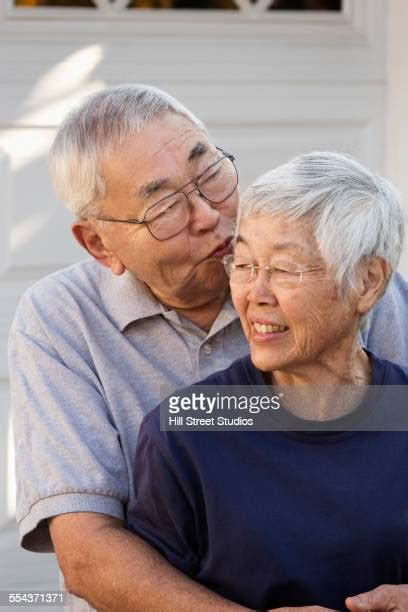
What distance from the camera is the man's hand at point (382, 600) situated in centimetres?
186

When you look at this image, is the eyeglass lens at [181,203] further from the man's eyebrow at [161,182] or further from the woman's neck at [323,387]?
the woman's neck at [323,387]

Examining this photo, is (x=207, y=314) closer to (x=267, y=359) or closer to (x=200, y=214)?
(x=200, y=214)

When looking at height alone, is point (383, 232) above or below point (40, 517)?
above

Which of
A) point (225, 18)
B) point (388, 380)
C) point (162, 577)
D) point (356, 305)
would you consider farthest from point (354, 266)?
point (225, 18)

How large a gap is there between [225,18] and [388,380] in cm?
171

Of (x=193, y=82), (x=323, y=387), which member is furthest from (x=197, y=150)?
(x=193, y=82)

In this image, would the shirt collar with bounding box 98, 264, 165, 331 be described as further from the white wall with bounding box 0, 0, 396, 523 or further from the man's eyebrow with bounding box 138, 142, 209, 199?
the white wall with bounding box 0, 0, 396, 523

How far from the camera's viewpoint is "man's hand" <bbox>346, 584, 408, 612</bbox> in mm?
1857

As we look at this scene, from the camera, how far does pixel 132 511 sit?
2.06 m

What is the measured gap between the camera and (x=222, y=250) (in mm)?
2260

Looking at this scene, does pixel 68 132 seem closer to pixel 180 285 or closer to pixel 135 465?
pixel 180 285

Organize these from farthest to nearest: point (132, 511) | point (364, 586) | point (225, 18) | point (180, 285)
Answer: point (225, 18) < point (180, 285) < point (132, 511) < point (364, 586)

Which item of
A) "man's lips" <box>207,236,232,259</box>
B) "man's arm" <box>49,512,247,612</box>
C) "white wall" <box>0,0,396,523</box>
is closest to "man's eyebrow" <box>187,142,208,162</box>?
"man's lips" <box>207,236,232,259</box>
